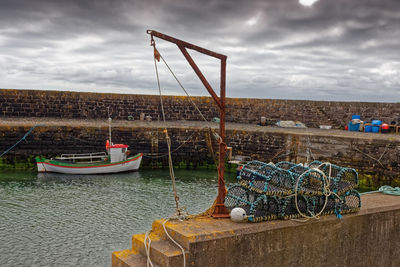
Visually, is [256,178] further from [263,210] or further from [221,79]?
[221,79]

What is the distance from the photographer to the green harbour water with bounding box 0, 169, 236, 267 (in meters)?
7.38

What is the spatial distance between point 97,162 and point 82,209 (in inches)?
217

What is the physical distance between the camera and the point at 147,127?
56.1ft

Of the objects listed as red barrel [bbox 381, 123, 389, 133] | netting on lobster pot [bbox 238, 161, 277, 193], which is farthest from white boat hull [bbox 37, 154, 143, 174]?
red barrel [bbox 381, 123, 389, 133]

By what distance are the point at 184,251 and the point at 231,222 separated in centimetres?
83

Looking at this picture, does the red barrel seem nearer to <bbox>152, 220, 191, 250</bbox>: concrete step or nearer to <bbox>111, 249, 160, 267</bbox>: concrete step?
Result: <bbox>152, 220, 191, 250</bbox>: concrete step

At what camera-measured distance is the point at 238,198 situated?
4922 mm

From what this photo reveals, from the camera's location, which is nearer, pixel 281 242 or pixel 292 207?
pixel 281 242

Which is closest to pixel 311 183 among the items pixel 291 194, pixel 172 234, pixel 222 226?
pixel 291 194

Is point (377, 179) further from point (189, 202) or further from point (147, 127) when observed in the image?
point (147, 127)

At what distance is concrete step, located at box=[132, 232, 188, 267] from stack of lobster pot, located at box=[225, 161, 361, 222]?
1021 millimetres

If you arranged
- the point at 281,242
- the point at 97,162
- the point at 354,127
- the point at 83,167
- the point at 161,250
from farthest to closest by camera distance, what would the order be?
the point at 354,127 < the point at 97,162 < the point at 83,167 < the point at 281,242 < the point at 161,250

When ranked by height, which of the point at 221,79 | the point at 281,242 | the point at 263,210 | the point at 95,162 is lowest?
the point at 95,162

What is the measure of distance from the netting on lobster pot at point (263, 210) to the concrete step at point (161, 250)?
1.03 meters
